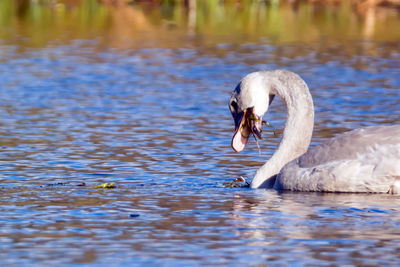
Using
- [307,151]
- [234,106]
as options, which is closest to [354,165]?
[307,151]

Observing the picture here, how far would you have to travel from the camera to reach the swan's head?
1258 centimetres

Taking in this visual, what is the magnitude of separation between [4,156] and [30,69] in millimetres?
11675

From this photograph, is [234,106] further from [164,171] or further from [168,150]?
[168,150]

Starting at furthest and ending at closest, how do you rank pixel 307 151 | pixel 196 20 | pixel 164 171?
pixel 196 20, pixel 164 171, pixel 307 151

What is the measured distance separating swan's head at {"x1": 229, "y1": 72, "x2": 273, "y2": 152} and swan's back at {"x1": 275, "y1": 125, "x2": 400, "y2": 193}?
84 cm

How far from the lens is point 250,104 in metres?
12.6

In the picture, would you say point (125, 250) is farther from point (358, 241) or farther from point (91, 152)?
point (91, 152)

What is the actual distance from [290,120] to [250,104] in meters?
0.60

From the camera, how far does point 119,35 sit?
36125 mm

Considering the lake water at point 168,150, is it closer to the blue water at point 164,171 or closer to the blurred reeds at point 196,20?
the blue water at point 164,171

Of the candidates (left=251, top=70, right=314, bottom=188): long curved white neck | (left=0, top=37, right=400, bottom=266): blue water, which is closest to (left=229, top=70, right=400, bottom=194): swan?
(left=251, top=70, right=314, bottom=188): long curved white neck

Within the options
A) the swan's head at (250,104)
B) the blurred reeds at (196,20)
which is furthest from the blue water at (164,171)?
the blurred reeds at (196,20)

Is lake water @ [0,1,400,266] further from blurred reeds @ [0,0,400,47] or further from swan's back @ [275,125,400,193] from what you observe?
blurred reeds @ [0,0,400,47]

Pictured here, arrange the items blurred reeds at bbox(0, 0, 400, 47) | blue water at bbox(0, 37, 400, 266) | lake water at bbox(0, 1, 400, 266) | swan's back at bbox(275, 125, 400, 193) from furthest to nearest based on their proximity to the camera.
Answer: blurred reeds at bbox(0, 0, 400, 47), swan's back at bbox(275, 125, 400, 193), lake water at bbox(0, 1, 400, 266), blue water at bbox(0, 37, 400, 266)
